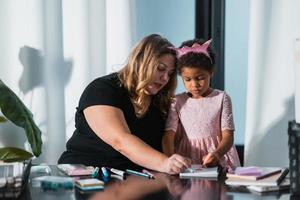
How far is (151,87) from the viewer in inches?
66.8

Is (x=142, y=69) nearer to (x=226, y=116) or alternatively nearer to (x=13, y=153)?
(x=226, y=116)

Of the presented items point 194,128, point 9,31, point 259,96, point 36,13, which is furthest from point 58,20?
point 259,96

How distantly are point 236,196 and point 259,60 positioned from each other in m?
1.00

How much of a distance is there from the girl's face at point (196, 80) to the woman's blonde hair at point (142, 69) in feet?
0.29

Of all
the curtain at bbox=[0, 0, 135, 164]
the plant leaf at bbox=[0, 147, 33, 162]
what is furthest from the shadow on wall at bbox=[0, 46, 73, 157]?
the plant leaf at bbox=[0, 147, 33, 162]

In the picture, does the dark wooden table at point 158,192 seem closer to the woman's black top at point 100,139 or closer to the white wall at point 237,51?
the woman's black top at point 100,139

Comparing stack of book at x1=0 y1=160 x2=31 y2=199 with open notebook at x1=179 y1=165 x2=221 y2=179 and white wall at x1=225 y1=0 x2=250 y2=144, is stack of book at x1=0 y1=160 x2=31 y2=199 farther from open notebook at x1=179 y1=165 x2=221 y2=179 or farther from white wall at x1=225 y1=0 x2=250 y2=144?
white wall at x1=225 y1=0 x2=250 y2=144

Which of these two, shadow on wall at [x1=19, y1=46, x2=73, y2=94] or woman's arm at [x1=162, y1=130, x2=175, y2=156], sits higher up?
shadow on wall at [x1=19, y1=46, x2=73, y2=94]

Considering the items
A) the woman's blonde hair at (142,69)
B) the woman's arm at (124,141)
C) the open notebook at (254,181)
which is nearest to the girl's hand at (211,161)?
the woman's arm at (124,141)

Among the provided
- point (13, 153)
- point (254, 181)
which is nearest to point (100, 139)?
point (13, 153)

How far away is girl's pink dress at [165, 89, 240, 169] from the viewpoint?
1740mm

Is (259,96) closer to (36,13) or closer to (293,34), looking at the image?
(293,34)

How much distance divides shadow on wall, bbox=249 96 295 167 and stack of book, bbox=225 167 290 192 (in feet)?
2.27

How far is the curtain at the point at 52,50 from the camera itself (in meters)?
2.06
